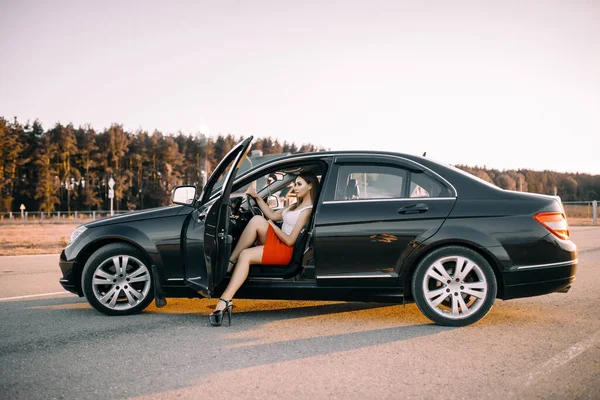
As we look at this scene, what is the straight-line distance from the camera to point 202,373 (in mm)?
3768

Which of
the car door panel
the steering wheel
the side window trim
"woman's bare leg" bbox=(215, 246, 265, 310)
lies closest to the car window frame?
the side window trim

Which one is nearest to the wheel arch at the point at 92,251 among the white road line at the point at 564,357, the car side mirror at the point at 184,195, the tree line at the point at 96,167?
the car side mirror at the point at 184,195

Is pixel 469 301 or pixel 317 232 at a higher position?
pixel 317 232

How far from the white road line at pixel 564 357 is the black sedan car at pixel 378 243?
62 centimetres

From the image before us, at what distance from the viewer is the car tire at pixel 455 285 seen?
5023mm

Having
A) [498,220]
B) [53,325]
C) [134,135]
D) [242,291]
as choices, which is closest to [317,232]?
[242,291]

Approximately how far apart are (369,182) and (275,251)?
3.89ft

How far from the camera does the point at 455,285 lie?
5.07 meters

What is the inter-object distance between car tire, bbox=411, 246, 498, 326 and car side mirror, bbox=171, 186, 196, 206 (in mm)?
2382

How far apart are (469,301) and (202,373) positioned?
3.22 meters

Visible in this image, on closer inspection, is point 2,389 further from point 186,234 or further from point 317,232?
point 317,232

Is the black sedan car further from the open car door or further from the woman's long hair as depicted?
the woman's long hair

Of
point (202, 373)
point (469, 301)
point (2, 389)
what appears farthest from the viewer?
point (469, 301)

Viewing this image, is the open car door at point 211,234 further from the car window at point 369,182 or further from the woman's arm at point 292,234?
the car window at point 369,182
